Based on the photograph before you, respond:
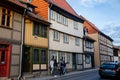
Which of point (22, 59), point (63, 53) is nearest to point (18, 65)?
point (22, 59)

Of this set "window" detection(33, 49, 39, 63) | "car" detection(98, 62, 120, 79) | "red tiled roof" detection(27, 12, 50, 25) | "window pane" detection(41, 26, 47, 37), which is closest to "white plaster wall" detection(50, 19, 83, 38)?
"window pane" detection(41, 26, 47, 37)

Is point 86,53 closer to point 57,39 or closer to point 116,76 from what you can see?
point 57,39

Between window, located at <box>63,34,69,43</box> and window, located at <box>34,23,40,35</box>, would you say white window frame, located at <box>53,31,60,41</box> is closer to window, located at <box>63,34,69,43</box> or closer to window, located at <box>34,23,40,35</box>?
window, located at <box>63,34,69,43</box>

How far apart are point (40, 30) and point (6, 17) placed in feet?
19.2

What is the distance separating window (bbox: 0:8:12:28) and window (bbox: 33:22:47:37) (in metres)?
4.21

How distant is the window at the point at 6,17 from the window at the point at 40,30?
4.21 m

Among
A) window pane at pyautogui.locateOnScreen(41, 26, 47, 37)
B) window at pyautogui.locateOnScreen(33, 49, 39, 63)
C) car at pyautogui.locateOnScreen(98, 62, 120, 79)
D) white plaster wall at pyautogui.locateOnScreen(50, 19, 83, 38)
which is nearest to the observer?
car at pyautogui.locateOnScreen(98, 62, 120, 79)

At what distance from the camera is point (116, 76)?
712 inches

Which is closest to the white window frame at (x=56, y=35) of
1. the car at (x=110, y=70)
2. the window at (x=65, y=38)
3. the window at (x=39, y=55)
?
the window at (x=65, y=38)

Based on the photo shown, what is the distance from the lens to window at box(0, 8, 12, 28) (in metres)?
16.5

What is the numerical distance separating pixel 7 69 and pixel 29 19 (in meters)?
5.73

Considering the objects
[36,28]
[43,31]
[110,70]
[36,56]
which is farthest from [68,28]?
[110,70]

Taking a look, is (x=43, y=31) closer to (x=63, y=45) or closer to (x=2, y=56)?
(x=63, y=45)

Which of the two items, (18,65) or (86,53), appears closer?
(18,65)
